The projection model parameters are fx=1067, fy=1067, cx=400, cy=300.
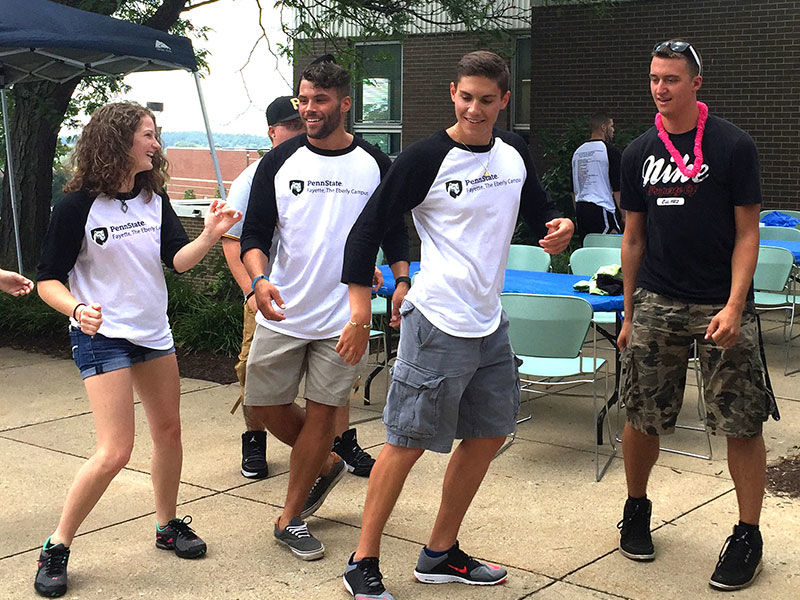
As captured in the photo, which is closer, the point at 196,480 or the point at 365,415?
the point at 196,480

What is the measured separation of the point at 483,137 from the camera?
3.83 metres

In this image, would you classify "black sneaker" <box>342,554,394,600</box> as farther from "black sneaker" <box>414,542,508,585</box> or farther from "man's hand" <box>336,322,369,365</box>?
"man's hand" <box>336,322,369,365</box>

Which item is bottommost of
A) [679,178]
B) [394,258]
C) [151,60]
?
[394,258]

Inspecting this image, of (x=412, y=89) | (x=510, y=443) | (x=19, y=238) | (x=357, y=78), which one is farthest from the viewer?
(x=412, y=89)

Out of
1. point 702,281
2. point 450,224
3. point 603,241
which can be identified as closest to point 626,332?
point 702,281

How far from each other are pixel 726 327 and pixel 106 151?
2.39m

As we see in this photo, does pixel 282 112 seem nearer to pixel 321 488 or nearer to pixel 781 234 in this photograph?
pixel 321 488

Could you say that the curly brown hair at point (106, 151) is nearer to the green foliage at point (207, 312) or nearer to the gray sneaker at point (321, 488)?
the gray sneaker at point (321, 488)

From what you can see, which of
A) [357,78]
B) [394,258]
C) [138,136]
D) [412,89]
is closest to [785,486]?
[394,258]

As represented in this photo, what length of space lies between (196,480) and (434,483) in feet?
4.01

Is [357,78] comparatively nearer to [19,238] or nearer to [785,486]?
[19,238]

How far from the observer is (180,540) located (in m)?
4.37

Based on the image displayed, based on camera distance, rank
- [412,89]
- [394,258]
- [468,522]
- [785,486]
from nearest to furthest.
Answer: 1. [394,258]
2. [468,522]
3. [785,486]
4. [412,89]

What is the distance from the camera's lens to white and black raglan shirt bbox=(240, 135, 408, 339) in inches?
171
